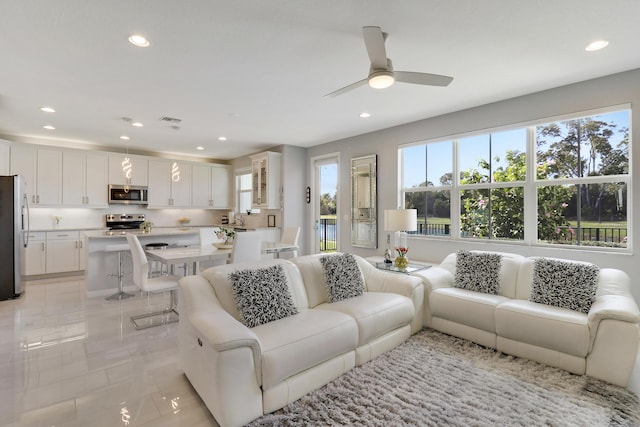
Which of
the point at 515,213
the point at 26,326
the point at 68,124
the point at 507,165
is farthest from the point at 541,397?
the point at 68,124

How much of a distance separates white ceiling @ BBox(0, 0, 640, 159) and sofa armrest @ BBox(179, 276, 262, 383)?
197 cm

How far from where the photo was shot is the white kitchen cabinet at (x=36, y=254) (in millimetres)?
5582

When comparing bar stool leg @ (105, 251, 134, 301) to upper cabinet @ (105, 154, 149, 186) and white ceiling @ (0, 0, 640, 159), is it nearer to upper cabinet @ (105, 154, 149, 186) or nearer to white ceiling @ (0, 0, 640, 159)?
Result: white ceiling @ (0, 0, 640, 159)

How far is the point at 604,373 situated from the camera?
2.29 metres

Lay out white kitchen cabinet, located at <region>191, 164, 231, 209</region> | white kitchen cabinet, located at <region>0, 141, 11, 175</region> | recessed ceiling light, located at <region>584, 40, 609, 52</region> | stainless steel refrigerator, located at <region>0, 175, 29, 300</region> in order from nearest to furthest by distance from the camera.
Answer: recessed ceiling light, located at <region>584, 40, 609, 52</region>
stainless steel refrigerator, located at <region>0, 175, 29, 300</region>
white kitchen cabinet, located at <region>0, 141, 11, 175</region>
white kitchen cabinet, located at <region>191, 164, 231, 209</region>

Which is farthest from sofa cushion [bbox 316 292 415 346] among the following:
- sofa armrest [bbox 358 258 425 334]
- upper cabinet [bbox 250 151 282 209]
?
upper cabinet [bbox 250 151 282 209]

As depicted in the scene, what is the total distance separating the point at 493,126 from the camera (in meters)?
4.05

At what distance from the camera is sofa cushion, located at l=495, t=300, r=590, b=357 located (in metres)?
2.37

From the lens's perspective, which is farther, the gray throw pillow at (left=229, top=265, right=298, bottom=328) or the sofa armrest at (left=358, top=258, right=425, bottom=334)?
the sofa armrest at (left=358, top=258, right=425, bottom=334)

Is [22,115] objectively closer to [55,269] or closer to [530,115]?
[55,269]

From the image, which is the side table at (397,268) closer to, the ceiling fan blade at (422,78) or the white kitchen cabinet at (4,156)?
the ceiling fan blade at (422,78)

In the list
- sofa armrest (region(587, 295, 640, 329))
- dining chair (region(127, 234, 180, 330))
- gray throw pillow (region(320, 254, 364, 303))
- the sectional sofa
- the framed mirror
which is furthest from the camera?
the framed mirror

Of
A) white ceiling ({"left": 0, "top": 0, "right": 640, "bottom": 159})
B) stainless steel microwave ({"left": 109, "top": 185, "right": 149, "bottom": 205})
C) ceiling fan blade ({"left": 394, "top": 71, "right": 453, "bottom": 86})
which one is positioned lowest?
stainless steel microwave ({"left": 109, "top": 185, "right": 149, "bottom": 205})

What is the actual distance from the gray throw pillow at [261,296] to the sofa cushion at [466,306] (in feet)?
5.07
